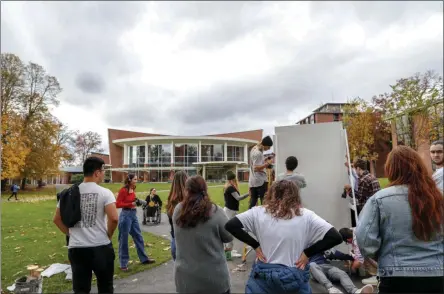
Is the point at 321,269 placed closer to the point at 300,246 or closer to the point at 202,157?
the point at 300,246

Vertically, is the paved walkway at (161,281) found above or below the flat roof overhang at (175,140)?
below

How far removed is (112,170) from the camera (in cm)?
5722

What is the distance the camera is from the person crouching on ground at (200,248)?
2773 millimetres

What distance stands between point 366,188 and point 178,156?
5143 centimetres

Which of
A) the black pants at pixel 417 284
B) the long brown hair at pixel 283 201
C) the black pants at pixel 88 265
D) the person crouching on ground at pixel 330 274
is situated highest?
the long brown hair at pixel 283 201

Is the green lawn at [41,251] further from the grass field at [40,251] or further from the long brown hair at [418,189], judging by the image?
the long brown hair at [418,189]

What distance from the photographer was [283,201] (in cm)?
250

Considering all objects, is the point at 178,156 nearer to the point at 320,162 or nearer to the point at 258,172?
the point at 258,172

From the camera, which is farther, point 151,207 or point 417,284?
point 151,207

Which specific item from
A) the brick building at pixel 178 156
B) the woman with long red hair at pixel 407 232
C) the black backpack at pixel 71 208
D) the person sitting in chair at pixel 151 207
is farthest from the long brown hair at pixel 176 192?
the brick building at pixel 178 156

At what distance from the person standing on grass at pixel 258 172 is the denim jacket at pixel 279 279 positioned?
384cm

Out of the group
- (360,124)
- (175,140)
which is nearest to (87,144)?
(175,140)

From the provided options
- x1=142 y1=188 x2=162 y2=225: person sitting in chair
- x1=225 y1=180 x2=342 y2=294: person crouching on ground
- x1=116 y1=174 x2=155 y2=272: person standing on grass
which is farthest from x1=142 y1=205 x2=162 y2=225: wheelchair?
x1=225 y1=180 x2=342 y2=294: person crouching on ground

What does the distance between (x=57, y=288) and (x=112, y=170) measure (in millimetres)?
55439
